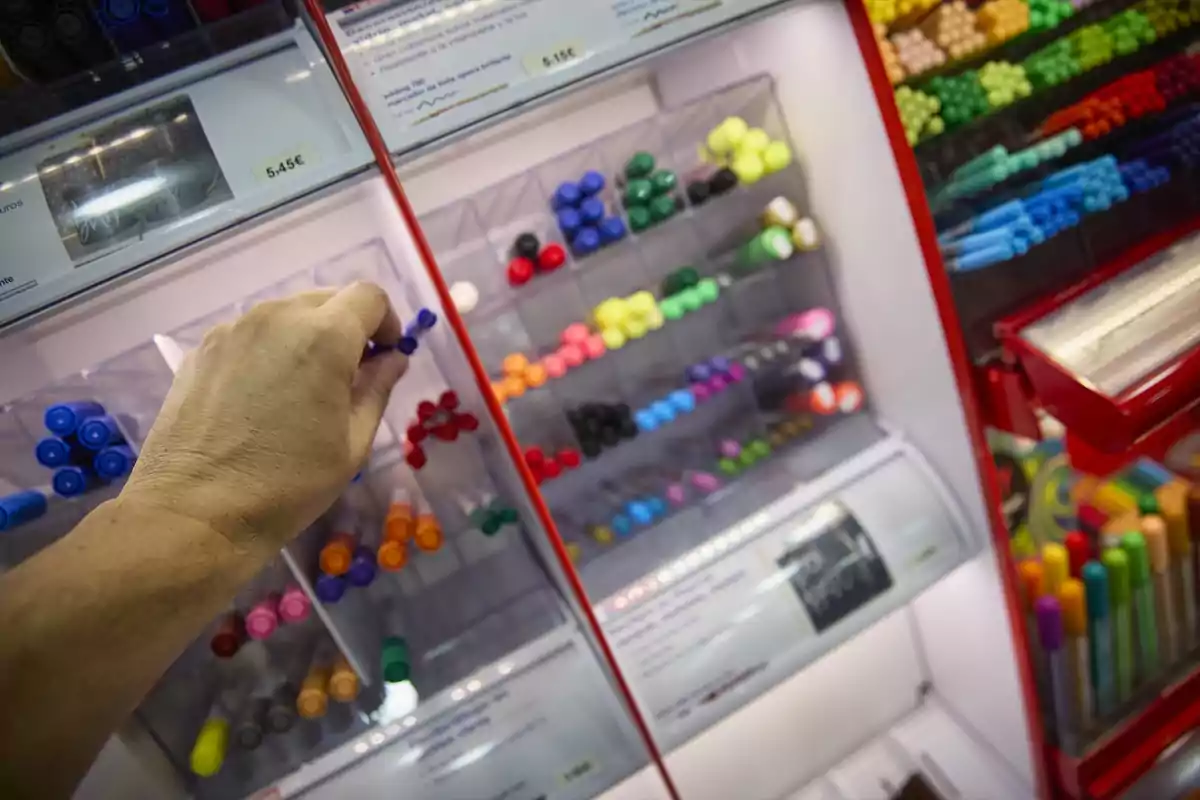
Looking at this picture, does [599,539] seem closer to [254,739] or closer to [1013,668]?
[254,739]

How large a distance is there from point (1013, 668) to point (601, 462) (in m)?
0.66

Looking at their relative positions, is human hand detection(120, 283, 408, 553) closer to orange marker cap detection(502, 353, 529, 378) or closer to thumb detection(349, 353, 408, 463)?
thumb detection(349, 353, 408, 463)

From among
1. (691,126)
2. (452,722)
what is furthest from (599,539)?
(691,126)

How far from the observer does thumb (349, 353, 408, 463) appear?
0.74m

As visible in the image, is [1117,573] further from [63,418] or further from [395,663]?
[63,418]

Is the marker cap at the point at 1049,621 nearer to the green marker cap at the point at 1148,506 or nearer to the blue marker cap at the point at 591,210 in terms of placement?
the green marker cap at the point at 1148,506

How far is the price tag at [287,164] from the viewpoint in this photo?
27.7 inches

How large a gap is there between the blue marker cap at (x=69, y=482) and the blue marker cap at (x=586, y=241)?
22.9 inches

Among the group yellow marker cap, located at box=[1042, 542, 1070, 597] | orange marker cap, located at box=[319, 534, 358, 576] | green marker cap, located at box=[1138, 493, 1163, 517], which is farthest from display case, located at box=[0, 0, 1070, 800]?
green marker cap, located at box=[1138, 493, 1163, 517]

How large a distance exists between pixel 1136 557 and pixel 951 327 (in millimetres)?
506

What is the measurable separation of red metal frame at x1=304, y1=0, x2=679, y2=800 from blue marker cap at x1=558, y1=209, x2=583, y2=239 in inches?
8.6

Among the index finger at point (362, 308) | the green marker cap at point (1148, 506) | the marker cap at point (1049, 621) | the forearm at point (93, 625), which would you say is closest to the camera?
the forearm at point (93, 625)

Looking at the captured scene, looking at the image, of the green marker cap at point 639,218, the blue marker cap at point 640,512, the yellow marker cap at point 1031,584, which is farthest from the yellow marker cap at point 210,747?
the yellow marker cap at point 1031,584

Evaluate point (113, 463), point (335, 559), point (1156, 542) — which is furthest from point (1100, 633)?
point (113, 463)
